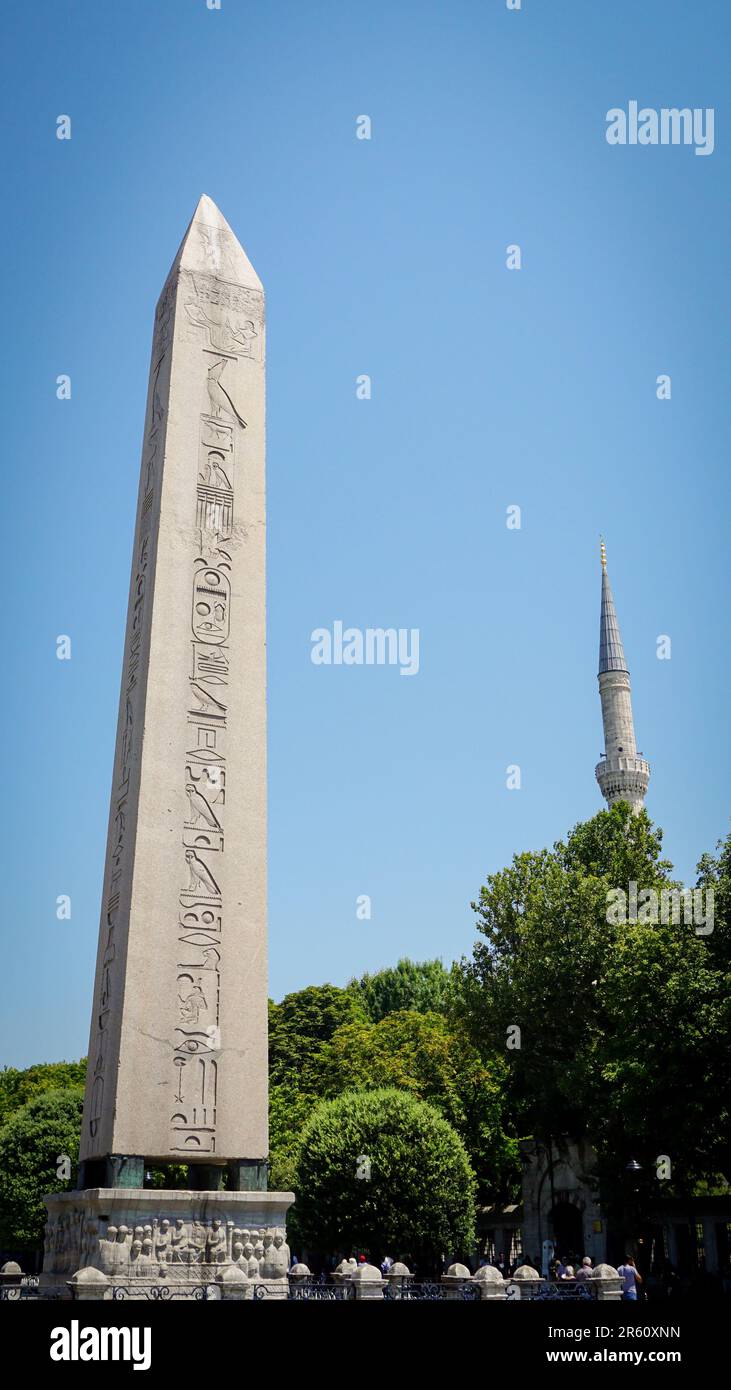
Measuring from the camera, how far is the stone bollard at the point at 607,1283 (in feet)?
56.3

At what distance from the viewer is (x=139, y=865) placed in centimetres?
1455

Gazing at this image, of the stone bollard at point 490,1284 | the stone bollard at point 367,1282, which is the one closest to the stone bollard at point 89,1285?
the stone bollard at point 367,1282

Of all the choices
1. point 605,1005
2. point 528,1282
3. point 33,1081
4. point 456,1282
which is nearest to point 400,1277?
point 456,1282

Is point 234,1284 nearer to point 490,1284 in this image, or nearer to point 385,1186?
point 490,1284

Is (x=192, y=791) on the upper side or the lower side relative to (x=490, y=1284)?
upper

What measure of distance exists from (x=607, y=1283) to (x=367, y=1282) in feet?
12.2

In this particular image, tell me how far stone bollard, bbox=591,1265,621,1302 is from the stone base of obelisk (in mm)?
5593

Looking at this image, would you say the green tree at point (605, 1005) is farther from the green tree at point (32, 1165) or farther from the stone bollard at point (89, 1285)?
the stone bollard at point (89, 1285)

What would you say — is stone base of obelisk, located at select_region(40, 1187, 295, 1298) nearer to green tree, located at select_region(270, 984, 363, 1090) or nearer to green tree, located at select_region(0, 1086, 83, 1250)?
green tree, located at select_region(0, 1086, 83, 1250)

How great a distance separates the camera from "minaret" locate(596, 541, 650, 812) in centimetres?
5369

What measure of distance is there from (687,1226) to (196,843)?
1008 inches

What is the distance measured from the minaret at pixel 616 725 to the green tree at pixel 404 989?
37.4ft

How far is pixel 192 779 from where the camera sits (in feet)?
50.6
